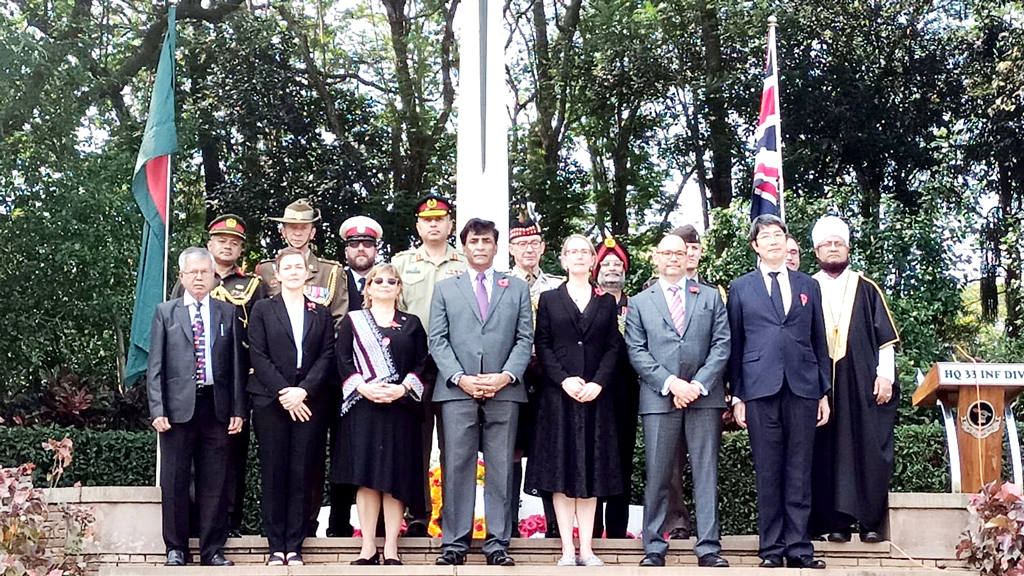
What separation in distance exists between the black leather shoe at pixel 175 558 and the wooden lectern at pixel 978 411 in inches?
161

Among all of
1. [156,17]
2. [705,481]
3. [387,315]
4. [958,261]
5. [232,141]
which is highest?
[156,17]

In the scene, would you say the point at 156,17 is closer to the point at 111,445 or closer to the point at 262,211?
the point at 262,211

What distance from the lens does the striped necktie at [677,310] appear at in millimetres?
7318

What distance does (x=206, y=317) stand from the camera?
24.3ft

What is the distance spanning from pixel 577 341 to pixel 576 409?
1.18 feet

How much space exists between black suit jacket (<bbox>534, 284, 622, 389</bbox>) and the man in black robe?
1.22 meters

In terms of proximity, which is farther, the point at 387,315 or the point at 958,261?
the point at 958,261

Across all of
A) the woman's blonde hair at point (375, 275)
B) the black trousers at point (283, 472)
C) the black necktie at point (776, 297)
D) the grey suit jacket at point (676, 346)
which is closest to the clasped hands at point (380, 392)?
the black trousers at point (283, 472)

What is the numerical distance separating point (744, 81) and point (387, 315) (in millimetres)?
10904

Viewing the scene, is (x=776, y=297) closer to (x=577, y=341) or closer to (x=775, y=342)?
(x=775, y=342)

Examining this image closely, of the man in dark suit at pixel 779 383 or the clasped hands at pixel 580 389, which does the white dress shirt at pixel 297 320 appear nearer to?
the clasped hands at pixel 580 389

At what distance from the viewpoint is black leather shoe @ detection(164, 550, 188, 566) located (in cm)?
714

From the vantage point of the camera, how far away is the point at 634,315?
24.3ft

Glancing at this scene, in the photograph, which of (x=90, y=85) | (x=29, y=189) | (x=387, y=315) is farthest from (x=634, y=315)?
(x=90, y=85)
